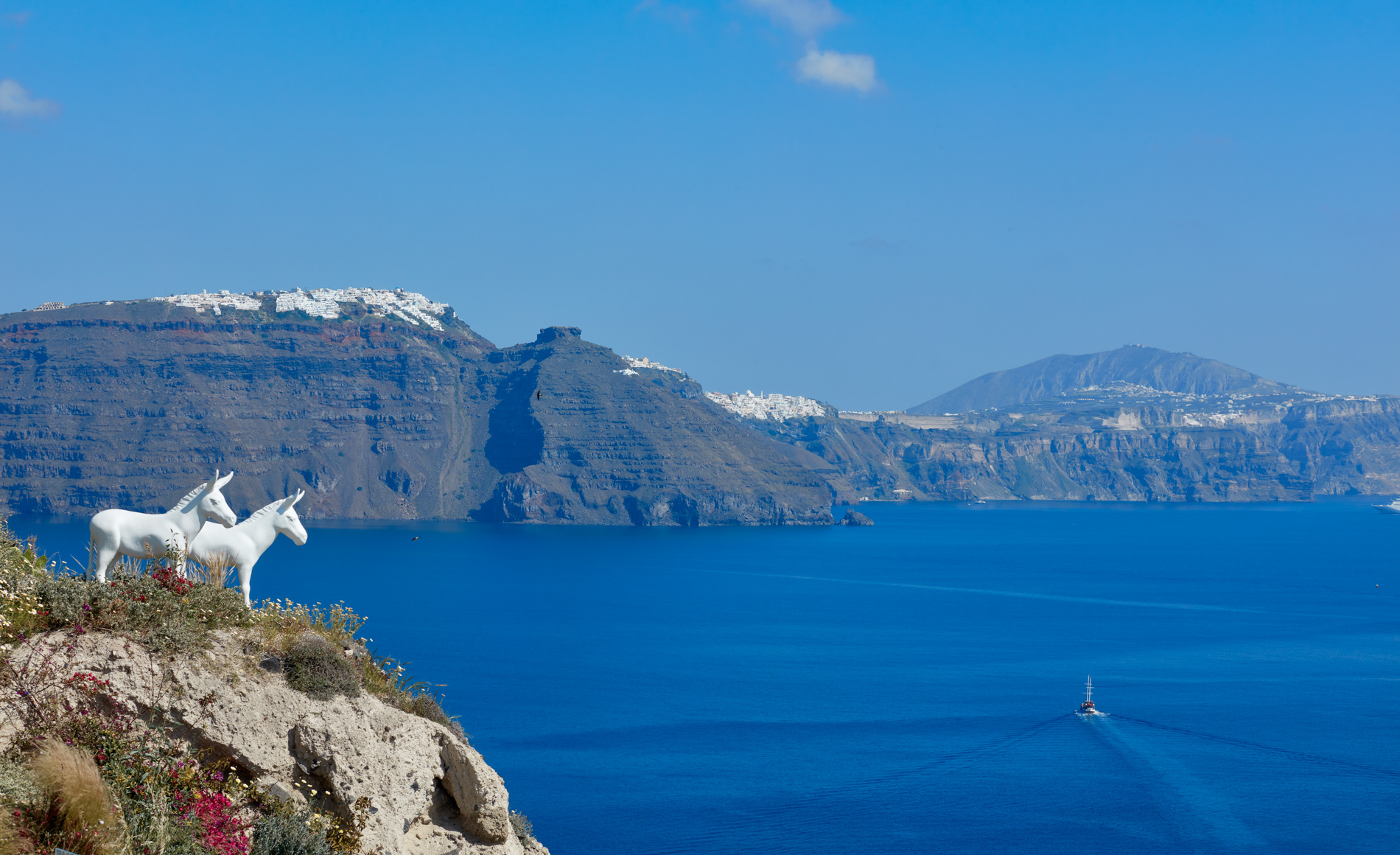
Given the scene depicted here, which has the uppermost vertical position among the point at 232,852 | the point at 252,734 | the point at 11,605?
the point at 11,605

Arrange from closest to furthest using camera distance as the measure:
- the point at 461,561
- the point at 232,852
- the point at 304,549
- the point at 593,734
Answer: the point at 232,852 → the point at 593,734 → the point at 461,561 → the point at 304,549

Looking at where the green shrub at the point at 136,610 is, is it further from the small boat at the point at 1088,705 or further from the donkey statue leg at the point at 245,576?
the small boat at the point at 1088,705

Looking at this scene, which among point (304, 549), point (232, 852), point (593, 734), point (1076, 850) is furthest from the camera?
point (304, 549)

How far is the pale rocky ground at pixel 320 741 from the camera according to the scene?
11.4m

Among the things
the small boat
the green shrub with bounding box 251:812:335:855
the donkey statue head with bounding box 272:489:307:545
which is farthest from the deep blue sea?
the green shrub with bounding box 251:812:335:855

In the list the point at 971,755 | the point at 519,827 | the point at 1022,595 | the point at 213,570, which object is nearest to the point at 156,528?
the point at 213,570

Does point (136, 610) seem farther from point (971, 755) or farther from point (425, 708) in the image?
point (971, 755)

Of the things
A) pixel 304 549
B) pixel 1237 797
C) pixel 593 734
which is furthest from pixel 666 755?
pixel 304 549

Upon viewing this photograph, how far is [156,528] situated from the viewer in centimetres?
1391

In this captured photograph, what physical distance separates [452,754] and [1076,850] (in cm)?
3953

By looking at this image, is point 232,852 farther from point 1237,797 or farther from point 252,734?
point 1237,797

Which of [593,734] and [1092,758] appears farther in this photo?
[593,734]

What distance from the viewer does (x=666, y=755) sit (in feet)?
202

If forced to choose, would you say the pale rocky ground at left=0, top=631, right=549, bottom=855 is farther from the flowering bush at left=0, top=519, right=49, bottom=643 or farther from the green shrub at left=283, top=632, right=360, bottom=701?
the flowering bush at left=0, top=519, right=49, bottom=643
